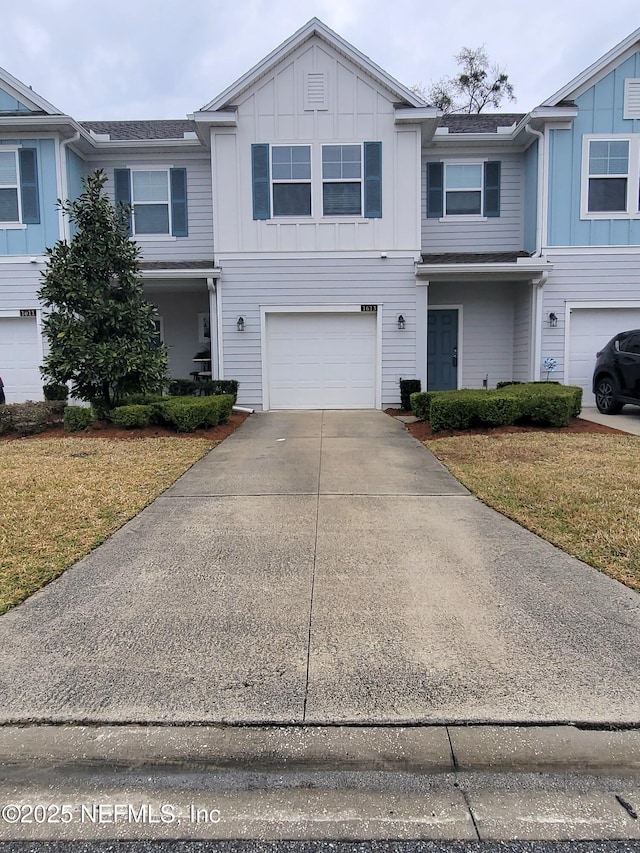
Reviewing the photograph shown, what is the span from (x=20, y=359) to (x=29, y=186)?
392cm

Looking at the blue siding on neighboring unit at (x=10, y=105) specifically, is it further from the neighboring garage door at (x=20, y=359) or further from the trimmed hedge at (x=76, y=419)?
the trimmed hedge at (x=76, y=419)

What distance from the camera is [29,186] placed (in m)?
13.3

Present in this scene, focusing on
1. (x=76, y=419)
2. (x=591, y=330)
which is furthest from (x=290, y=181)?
(x=591, y=330)

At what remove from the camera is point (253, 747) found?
2.51 meters

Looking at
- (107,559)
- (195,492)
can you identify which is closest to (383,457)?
(195,492)

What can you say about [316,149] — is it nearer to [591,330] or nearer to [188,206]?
[188,206]

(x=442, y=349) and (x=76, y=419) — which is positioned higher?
(x=442, y=349)

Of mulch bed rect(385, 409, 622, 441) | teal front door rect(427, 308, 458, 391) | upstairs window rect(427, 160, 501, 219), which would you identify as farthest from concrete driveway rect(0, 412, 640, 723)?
upstairs window rect(427, 160, 501, 219)

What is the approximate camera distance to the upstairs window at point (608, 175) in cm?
1306

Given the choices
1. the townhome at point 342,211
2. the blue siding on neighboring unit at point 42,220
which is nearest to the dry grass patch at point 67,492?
the townhome at point 342,211

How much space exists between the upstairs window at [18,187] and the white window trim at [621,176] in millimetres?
12296

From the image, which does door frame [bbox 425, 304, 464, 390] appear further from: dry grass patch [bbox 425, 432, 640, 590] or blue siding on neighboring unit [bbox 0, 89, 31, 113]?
blue siding on neighboring unit [bbox 0, 89, 31, 113]

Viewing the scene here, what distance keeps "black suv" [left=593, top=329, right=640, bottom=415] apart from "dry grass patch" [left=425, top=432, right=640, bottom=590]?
2.43 meters

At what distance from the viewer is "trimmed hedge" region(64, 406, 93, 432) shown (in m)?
10.5
